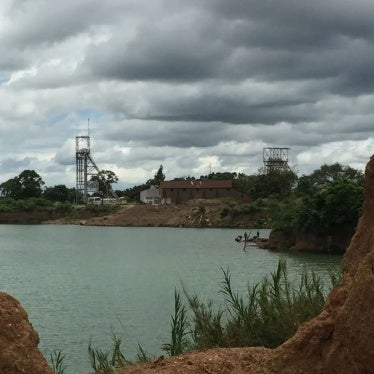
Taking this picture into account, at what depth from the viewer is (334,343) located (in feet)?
20.4

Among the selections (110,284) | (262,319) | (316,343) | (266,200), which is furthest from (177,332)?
(266,200)

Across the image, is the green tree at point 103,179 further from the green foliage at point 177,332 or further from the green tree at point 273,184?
the green foliage at point 177,332

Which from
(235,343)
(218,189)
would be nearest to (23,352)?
(235,343)

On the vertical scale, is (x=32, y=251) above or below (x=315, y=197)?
below

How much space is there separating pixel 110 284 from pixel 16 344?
31.5 metres

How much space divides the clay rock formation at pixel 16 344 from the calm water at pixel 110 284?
22.4 ft

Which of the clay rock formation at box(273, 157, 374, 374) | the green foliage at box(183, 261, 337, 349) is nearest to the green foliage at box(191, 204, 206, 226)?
Result: the green foliage at box(183, 261, 337, 349)

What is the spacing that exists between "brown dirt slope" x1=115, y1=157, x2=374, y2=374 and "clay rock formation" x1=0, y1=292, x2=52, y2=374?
121 centimetres

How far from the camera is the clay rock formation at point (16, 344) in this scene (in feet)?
22.7

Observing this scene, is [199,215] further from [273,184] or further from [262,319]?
[262,319]

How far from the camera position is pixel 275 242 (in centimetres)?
7094

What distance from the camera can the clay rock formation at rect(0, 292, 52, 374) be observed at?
272 inches

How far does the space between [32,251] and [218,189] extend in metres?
86.3

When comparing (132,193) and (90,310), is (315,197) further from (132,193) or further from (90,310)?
(132,193)
